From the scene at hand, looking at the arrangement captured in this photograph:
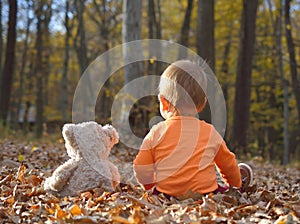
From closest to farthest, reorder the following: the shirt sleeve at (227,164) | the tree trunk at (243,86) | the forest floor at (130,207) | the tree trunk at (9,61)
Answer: the forest floor at (130,207)
the shirt sleeve at (227,164)
the tree trunk at (243,86)
the tree trunk at (9,61)

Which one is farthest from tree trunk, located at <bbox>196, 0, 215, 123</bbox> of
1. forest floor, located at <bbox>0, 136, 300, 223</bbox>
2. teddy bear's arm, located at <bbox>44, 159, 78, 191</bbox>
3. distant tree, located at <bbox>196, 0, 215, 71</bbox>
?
teddy bear's arm, located at <bbox>44, 159, 78, 191</bbox>

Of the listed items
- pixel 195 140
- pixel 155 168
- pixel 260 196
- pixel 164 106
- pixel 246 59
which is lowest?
pixel 260 196

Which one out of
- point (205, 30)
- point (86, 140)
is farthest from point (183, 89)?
point (205, 30)

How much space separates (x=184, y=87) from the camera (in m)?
3.99

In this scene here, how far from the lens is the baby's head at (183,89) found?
3992mm

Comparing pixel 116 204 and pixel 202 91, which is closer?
pixel 116 204

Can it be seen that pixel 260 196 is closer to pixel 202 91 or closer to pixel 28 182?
pixel 202 91

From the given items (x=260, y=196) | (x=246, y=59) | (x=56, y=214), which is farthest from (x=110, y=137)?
(x=246, y=59)

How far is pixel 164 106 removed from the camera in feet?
13.6

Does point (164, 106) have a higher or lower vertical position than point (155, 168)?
higher

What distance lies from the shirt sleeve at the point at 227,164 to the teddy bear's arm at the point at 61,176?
1.24 m

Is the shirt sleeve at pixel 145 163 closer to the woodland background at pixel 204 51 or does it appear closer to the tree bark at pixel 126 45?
the tree bark at pixel 126 45

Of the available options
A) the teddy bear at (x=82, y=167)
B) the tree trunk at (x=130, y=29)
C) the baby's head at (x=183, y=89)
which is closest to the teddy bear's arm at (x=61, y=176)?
the teddy bear at (x=82, y=167)

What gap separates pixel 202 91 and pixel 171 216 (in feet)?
3.99
